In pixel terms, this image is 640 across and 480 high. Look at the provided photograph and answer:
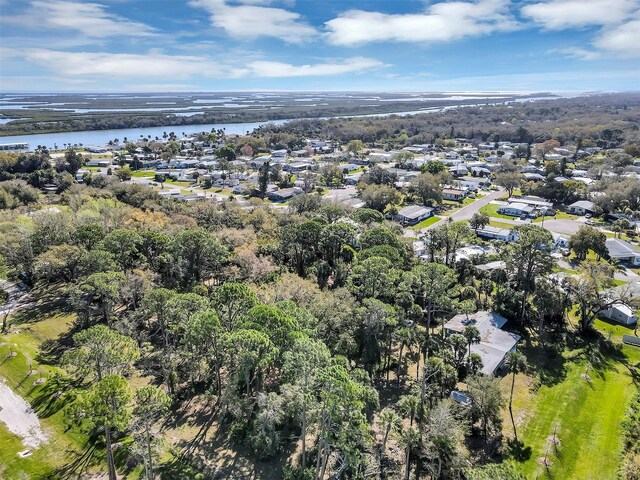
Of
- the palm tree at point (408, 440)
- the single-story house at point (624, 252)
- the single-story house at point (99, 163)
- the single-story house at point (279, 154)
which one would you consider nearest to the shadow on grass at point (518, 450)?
the palm tree at point (408, 440)

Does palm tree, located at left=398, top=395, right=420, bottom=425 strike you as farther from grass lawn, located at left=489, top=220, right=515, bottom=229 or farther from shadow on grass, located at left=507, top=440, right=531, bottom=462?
grass lawn, located at left=489, top=220, right=515, bottom=229

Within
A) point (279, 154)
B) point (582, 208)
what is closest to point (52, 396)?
point (582, 208)

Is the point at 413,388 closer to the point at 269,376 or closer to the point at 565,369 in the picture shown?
the point at 269,376

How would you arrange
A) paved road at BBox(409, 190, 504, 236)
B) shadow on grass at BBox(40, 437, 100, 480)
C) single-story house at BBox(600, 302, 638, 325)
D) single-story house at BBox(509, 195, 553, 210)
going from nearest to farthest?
shadow on grass at BBox(40, 437, 100, 480), single-story house at BBox(600, 302, 638, 325), paved road at BBox(409, 190, 504, 236), single-story house at BBox(509, 195, 553, 210)

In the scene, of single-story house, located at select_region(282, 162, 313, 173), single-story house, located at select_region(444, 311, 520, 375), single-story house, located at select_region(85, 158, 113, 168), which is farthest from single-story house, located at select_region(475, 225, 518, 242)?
A: single-story house, located at select_region(85, 158, 113, 168)

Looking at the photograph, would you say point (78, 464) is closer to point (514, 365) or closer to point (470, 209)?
point (514, 365)

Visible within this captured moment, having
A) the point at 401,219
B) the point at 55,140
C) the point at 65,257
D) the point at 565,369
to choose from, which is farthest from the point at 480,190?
the point at 55,140
